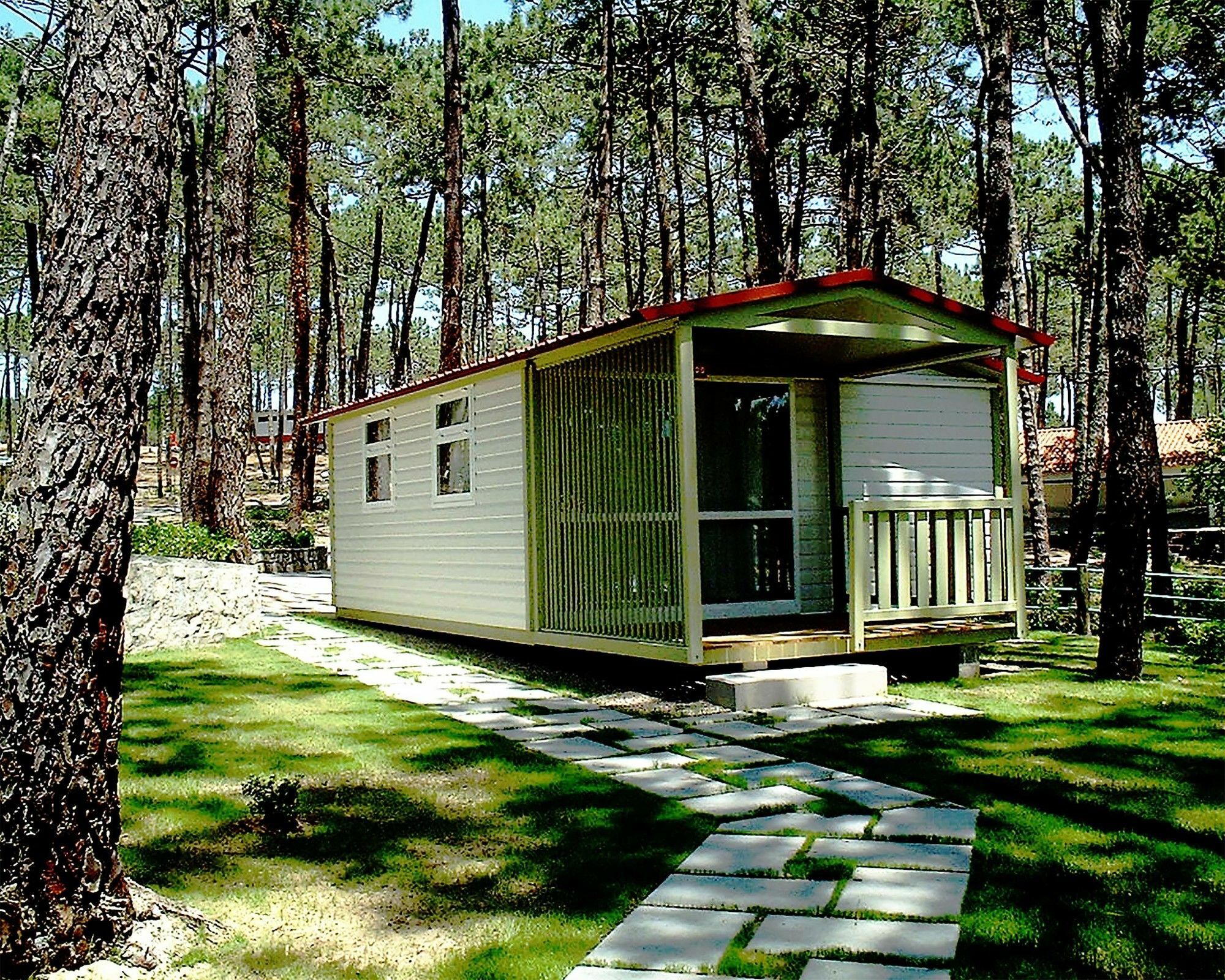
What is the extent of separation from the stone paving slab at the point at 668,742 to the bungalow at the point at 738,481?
85cm

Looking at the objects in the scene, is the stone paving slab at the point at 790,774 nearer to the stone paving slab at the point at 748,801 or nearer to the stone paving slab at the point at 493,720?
the stone paving slab at the point at 748,801

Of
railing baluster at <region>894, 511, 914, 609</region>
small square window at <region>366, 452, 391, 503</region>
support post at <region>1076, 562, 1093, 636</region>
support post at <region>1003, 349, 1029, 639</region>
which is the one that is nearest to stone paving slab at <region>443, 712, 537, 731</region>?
railing baluster at <region>894, 511, 914, 609</region>

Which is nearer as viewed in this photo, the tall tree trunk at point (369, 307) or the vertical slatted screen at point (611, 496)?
the vertical slatted screen at point (611, 496)

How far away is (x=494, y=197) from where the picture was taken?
26812 mm

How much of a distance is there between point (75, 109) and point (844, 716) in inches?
208

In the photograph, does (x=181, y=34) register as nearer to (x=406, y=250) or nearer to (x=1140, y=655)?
(x=1140, y=655)

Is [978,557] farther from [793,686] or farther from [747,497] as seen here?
[793,686]

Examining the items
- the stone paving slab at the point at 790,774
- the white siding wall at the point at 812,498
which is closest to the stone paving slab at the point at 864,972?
the stone paving slab at the point at 790,774

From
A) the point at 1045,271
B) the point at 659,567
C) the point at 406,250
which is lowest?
the point at 659,567

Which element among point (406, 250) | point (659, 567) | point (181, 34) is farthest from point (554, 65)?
point (181, 34)

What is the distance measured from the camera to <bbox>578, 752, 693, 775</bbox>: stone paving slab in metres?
5.41

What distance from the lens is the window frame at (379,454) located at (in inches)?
456

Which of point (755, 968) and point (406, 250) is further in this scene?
point (406, 250)

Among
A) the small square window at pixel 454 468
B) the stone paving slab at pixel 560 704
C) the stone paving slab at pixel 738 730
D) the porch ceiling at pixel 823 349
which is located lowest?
the stone paving slab at pixel 738 730
